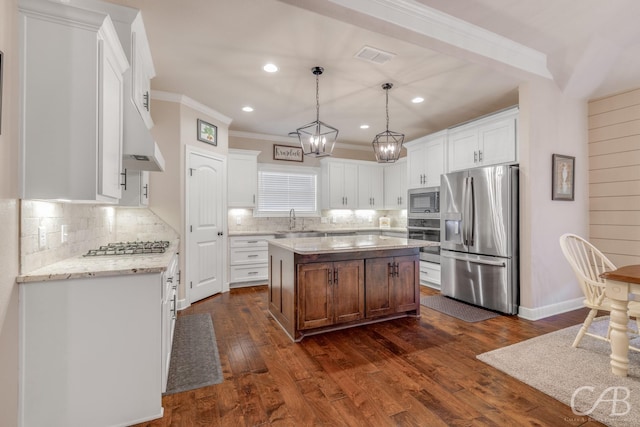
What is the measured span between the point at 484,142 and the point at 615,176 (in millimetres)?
1627

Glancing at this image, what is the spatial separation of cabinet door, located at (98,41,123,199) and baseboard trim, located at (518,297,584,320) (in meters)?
4.29

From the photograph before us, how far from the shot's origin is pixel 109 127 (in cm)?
181

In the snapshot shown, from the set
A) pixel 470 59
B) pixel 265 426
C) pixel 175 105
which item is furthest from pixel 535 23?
pixel 175 105

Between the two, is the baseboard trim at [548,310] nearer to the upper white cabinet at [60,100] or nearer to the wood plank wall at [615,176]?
the wood plank wall at [615,176]

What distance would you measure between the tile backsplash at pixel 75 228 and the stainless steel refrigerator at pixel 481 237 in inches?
152

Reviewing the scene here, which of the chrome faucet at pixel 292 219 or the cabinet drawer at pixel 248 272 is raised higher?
the chrome faucet at pixel 292 219

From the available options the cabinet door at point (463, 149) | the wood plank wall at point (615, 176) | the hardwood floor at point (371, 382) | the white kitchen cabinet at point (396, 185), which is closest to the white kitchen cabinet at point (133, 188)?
the hardwood floor at point (371, 382)

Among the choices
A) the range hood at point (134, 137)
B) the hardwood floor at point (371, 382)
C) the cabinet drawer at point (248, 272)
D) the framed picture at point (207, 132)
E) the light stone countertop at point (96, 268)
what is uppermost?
the framed picture at point (207, 132)

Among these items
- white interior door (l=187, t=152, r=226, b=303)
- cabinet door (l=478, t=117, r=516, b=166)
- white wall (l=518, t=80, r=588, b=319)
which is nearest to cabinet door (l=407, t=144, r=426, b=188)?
cabinet door (l=478, t=117, r=516, b=166)

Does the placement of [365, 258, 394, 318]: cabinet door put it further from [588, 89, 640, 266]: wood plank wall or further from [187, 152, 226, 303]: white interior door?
[588, 89, 640, 266]: wood plank wall

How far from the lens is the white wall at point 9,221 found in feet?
4.70

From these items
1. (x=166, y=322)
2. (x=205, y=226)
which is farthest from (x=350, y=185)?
(x=166, y=322)

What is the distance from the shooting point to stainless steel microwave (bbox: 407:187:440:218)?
4820 millimetres

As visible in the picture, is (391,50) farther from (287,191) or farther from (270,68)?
(287,191)
